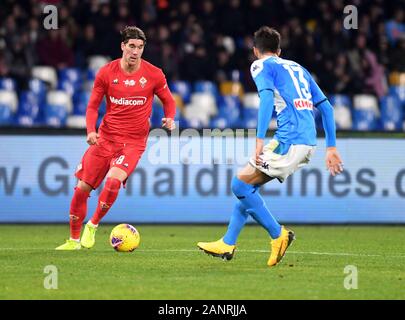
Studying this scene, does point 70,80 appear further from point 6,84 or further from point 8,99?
point 8,99

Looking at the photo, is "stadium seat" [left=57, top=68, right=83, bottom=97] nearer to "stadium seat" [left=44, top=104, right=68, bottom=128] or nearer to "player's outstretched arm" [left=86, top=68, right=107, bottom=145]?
"stadium seat" [left=44, top=104, right=68, bottom=128]

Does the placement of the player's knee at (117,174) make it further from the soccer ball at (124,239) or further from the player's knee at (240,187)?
the player's knee at (240,187)

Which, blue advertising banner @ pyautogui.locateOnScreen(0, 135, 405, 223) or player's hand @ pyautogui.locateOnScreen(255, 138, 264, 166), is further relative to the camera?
blue advertising banner @ pyautogui.locateOnScreen(0, 135, 405, 223)

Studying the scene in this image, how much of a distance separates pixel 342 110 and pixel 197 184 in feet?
14.0

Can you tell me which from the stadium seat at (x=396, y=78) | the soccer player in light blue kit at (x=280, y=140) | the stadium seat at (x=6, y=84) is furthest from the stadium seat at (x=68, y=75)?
the soccer player in light blue kit at (x=280, y=140)

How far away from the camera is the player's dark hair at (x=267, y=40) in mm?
9820

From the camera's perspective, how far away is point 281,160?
31.9ft

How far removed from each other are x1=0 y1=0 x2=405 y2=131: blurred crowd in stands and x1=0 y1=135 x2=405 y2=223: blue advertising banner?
3186 mm

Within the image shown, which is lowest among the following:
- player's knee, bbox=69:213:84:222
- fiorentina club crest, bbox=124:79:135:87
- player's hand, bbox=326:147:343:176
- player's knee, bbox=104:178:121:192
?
player's knee, bbox=69:213:84:222

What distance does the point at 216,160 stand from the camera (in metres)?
15.5

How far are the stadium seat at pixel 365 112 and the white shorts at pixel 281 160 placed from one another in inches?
369

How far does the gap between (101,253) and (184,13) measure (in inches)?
374

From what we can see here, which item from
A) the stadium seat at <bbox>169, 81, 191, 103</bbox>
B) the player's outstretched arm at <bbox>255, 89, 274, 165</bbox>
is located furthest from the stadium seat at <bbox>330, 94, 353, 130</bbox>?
the player's outstretched arm at <bbox>255, 89, 274, 165</bbox>

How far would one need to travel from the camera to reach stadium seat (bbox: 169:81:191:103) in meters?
18.6
